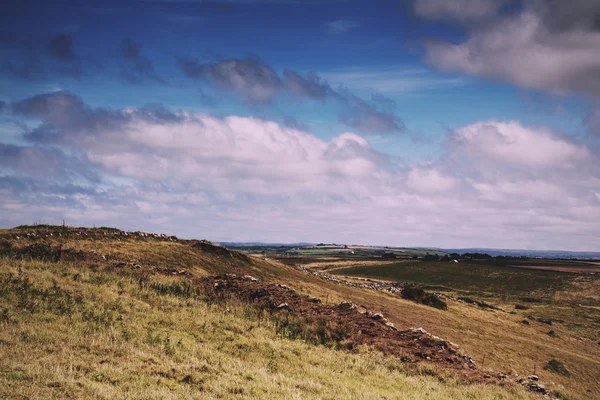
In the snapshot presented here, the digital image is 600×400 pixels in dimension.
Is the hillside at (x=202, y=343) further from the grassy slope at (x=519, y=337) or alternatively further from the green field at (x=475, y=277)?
the green field at (x=475, y=277)

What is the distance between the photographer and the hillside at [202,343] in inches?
457

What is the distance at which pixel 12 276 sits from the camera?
19.7m

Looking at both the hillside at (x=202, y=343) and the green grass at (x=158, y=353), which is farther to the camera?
the hillside at (x=202, y=343)

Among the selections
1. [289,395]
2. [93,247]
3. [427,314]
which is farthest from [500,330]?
[93,247]

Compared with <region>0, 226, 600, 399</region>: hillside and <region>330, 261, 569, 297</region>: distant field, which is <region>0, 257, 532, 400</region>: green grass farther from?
<region>330, 261, 569, 297</region>: distant field

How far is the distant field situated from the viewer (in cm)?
9850

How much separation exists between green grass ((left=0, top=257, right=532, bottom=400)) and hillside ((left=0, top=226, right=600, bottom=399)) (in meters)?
0.05

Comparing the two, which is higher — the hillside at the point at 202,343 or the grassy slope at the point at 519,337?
the hillside at the point at 202,343

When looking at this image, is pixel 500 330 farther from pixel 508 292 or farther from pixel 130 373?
pixel 508 292

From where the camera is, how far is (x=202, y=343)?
16328 mm

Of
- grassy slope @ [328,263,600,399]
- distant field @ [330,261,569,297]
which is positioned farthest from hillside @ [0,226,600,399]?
distant field @ [330,261,569,297]

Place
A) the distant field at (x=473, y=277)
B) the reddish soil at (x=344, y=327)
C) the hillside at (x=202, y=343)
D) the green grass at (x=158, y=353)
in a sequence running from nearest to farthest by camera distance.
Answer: the green grass at (x=158, y=353), the hillside at (x=202, y=343), the reddish soil at (x=344, y=327), the distant field at (x=473, y=277)

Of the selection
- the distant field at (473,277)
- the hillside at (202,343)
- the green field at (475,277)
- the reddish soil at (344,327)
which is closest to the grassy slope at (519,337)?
the hillside at (202,343)

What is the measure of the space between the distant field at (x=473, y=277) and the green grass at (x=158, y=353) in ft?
298
